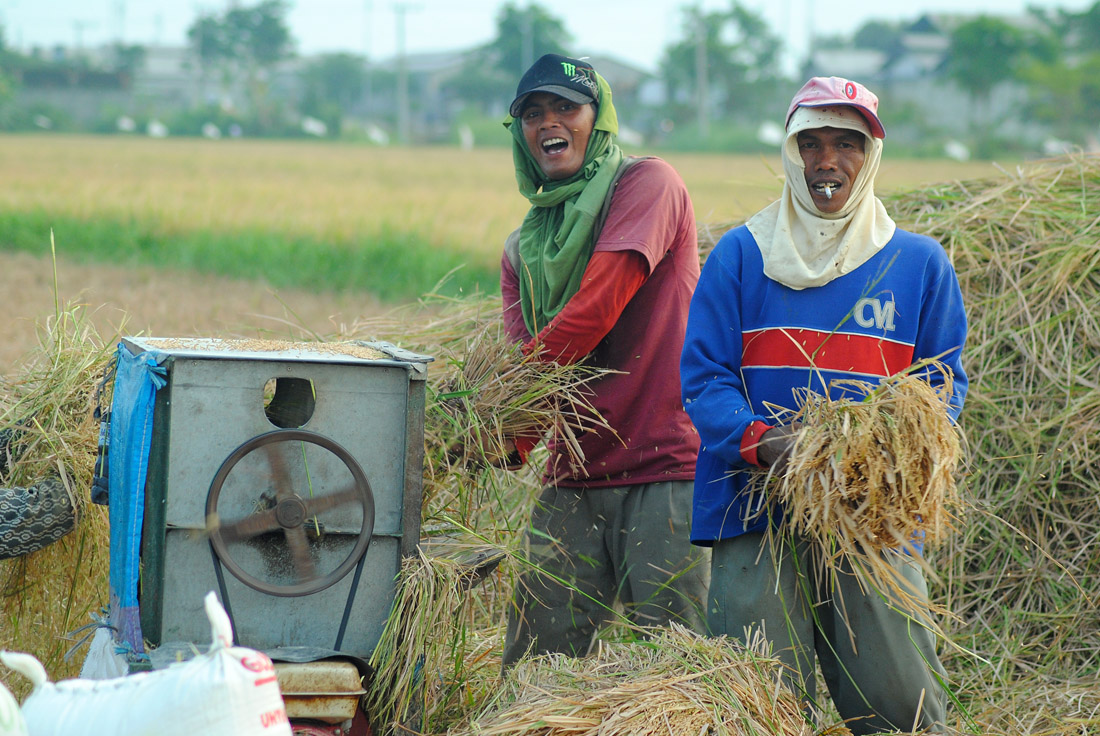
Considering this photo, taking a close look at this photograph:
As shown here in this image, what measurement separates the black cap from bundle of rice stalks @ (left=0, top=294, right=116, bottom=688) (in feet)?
4.79

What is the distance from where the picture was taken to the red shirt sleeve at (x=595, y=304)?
287cm

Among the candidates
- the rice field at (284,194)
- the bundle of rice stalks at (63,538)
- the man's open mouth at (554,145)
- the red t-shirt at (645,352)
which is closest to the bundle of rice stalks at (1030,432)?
the rice field at (284,194)

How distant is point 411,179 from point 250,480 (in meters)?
24.0

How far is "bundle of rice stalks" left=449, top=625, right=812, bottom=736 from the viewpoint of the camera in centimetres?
219

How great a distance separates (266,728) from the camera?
71.2 inches

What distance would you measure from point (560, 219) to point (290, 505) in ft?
4.01

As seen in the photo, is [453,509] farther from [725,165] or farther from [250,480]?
[725,165]

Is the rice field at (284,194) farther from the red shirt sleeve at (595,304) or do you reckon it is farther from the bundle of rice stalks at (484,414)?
the bundle of rice stalks at (484,414)

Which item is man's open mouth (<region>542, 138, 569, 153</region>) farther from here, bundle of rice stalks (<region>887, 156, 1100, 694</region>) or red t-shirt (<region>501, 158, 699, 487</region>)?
bundle of rice stalks (<region>887, 156, 1100, 694</region>)

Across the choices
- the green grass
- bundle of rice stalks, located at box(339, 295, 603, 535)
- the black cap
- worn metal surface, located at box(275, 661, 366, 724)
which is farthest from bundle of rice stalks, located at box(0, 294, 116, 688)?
the green grass

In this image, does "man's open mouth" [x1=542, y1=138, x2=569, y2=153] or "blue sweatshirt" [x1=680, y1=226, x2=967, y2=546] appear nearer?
"blue sweatshirt" [x1=680, y1=226, x2=967, y2=546]

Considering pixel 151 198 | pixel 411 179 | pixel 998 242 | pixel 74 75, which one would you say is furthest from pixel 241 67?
pixel 998 242

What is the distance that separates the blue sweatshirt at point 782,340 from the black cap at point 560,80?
73 cm

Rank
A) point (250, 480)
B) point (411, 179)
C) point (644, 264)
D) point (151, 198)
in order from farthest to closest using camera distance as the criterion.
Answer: point (411, 179) < point (151, 198) < point (644, 264) < point (250, 480)
